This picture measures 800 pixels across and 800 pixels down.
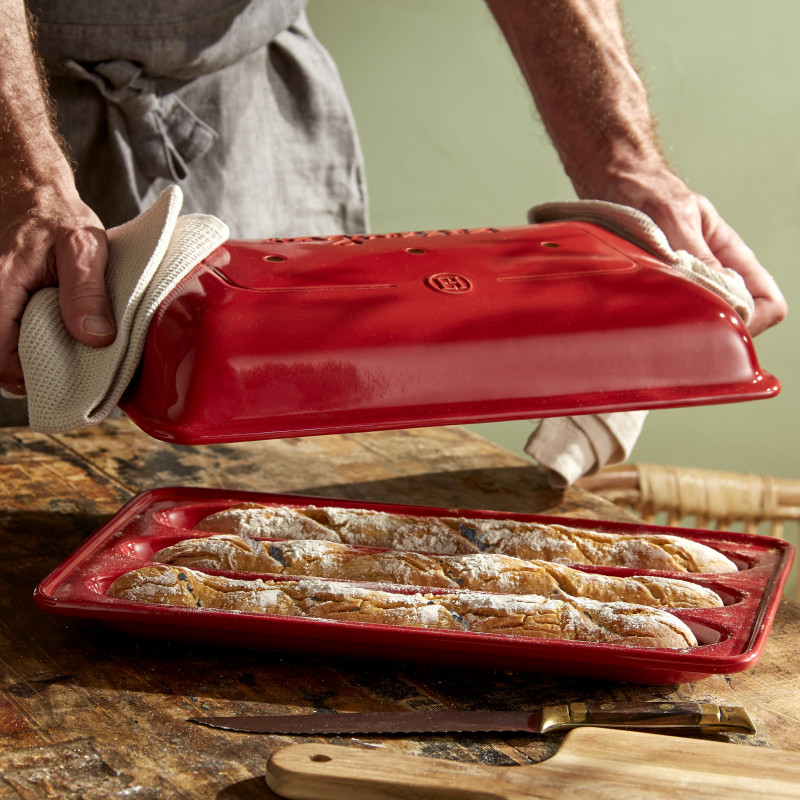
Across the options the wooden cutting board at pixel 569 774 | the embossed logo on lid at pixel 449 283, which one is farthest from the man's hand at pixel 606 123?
the wooden cutting board at pixel 569 774

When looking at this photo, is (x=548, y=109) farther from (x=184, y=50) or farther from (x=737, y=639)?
(x=737, y=639)

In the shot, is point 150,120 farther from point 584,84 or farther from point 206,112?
point 584,84

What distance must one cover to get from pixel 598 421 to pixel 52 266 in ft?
2.32

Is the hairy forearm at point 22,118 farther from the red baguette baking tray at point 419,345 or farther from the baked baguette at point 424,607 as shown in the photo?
the baked baguette at point 424,607

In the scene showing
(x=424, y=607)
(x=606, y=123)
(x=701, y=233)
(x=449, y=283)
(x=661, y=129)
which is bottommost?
(x=424, y=607)

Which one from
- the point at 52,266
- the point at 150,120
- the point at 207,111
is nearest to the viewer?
the point at 52,266

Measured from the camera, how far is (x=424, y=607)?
85 centimetres

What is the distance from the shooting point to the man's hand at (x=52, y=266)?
948mm

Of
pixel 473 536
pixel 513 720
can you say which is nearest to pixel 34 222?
pixel 473 536

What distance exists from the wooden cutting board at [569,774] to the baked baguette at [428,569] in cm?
22

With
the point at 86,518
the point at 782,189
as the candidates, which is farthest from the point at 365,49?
the point at 86,518

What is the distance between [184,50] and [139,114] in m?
0.12

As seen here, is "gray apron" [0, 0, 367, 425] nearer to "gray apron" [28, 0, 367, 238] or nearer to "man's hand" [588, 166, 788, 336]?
"gray apron" [28, 0, 367, 238]

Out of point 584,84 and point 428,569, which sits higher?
point 584,84
